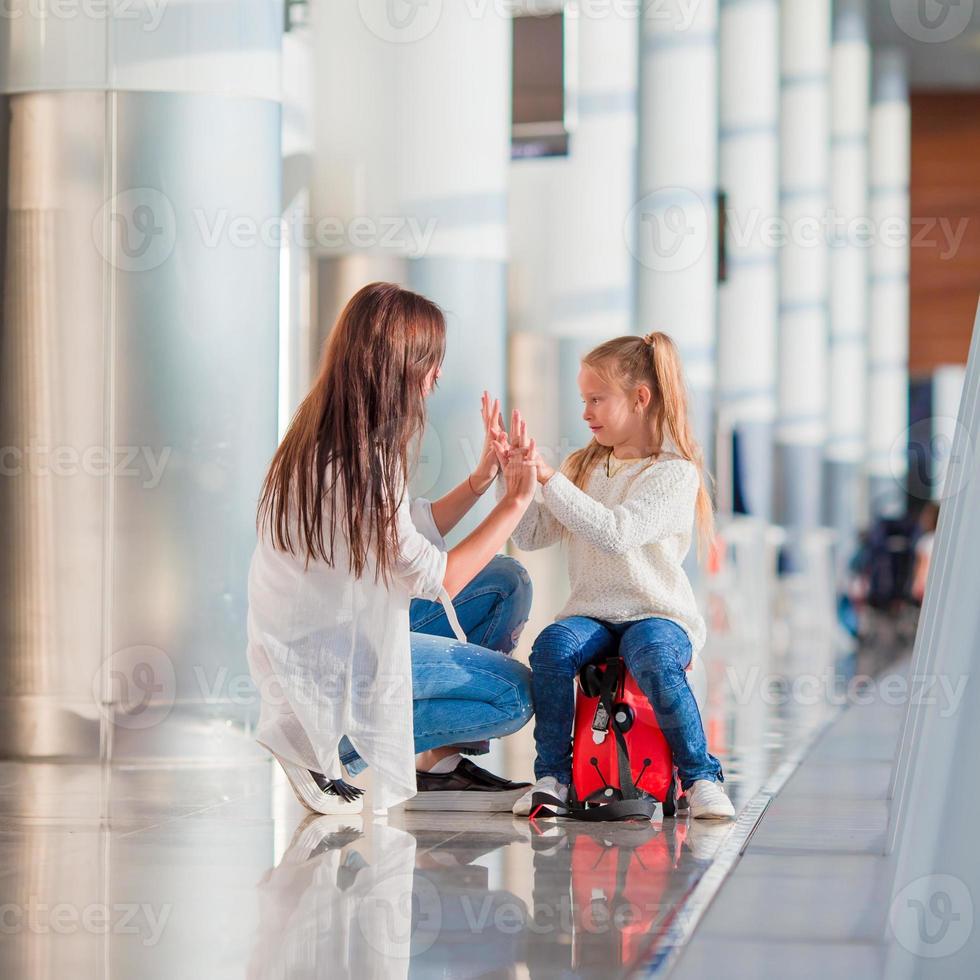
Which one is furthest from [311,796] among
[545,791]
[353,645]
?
[545,791]

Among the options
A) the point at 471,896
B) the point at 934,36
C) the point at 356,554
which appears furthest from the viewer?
the point at 934,36

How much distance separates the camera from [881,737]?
196 inches

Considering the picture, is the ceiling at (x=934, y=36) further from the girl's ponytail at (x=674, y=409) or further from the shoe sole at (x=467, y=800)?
the shoe sole at (x=467, y=800)

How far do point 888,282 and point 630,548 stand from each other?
16.6m

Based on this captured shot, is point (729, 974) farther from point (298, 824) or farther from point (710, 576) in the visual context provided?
point (710, 576)

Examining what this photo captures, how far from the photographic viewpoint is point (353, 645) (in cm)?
279

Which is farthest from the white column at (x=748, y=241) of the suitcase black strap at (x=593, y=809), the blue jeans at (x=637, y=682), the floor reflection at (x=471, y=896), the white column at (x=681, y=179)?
the floor reflection at (x=471, y=896)

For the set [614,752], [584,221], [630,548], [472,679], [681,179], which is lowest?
[614,752]

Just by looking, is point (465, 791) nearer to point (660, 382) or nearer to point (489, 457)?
point (489, 457)

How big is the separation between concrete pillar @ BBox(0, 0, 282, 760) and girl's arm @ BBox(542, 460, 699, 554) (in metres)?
1.24

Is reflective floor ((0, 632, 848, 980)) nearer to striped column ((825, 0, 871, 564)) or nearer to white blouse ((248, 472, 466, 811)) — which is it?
white blouse ((248, 472, 466, 811))

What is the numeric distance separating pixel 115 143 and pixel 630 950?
274 cm

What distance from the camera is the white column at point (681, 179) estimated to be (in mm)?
8578

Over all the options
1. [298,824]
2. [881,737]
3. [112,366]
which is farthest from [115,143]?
[881,737]
